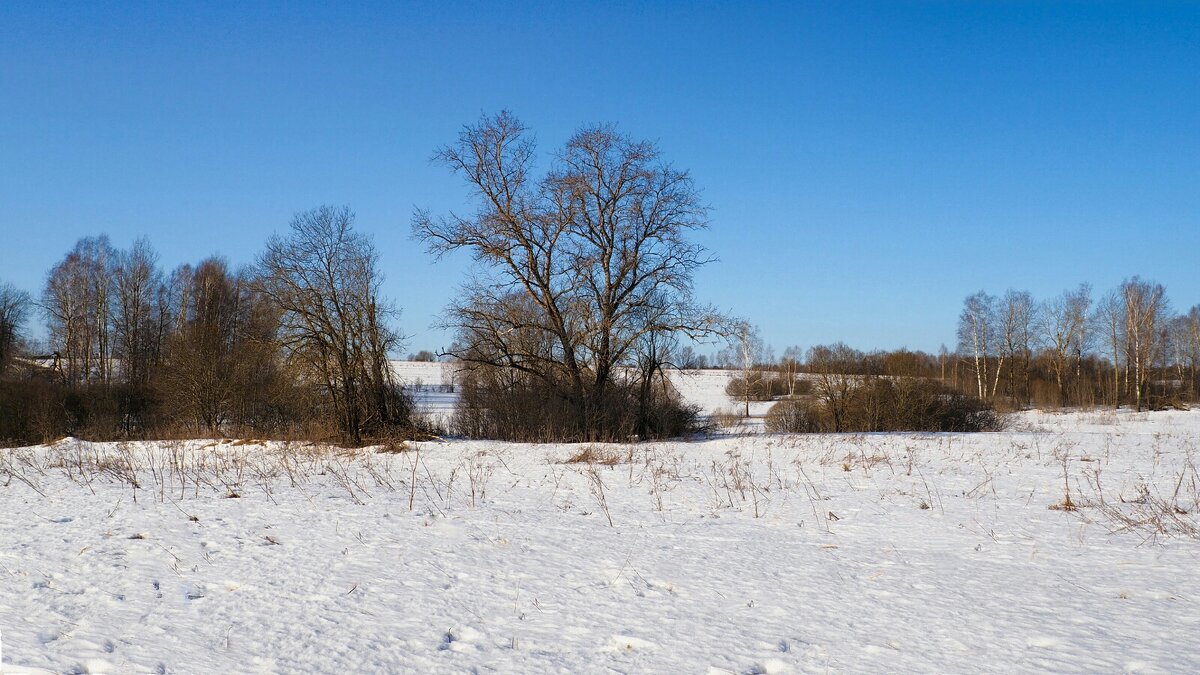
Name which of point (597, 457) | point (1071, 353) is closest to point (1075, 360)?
point (1071, 353)

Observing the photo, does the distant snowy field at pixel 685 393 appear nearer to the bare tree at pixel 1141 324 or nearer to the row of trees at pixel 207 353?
the row of trees at pixel 207 353

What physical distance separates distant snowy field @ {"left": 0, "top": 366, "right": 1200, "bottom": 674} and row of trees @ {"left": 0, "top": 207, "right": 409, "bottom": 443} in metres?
11.8

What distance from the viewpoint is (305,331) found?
20.4 metres

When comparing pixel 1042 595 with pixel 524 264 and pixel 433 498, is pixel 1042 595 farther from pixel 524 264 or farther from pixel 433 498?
pixel 524 264

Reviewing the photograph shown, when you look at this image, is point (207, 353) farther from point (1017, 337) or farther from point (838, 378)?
point (1017, 337)

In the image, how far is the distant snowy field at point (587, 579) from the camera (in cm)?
344

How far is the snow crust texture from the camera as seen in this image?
344cm

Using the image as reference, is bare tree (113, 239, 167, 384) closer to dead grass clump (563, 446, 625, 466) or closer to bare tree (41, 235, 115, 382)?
bare tree (41, 235, 115, 382)

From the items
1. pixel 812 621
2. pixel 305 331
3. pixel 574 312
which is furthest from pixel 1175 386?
pixel 812 621

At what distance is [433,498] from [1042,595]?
5.85 m

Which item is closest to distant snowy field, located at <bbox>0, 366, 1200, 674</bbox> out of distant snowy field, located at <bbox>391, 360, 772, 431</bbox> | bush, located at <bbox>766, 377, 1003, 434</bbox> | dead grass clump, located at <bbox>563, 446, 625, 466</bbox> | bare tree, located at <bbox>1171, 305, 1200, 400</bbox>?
dead grass clump, located at <bbox>563, 446, 625, 466</bbox>

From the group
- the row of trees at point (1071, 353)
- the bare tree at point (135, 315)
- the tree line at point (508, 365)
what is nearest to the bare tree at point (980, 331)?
the row of trees at point (1071, 353)

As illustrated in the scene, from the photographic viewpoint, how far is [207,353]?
92.8ft

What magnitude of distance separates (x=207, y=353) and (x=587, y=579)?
28.3 meters
